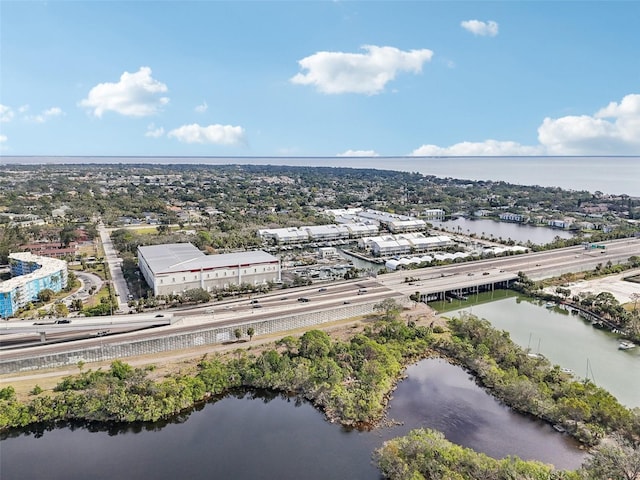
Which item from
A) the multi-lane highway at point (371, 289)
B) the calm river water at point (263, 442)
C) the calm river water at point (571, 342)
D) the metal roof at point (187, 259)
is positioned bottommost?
the calm river water at point (263, 442)

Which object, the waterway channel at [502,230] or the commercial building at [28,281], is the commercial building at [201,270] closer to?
the commercial building at [28,281]

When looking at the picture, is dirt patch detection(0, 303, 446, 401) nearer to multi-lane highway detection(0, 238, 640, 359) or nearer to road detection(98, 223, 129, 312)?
multi-lane highway detection(0, 238, 640, 359)

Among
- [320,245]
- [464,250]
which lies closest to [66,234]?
[320,245]

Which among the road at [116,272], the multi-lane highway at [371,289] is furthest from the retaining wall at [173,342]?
the road at [116,272]

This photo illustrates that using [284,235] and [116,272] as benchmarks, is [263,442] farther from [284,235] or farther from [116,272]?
[284,235]

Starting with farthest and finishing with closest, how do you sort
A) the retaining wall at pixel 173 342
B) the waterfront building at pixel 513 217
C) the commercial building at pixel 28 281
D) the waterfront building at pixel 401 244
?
the waterfront building at pixel 513 217
the waterfront building at pixel 401 244
the commercial building at pixel 28 281
the retaining wall at pixel 173 342

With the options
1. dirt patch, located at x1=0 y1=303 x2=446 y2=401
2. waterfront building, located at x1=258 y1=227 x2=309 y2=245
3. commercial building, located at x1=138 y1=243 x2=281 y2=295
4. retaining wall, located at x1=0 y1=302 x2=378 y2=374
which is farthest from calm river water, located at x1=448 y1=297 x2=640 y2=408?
waterfront building, located at x1=258 y1=227 x2=309 y2=245

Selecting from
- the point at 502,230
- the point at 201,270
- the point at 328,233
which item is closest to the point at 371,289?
the point at 201,270
